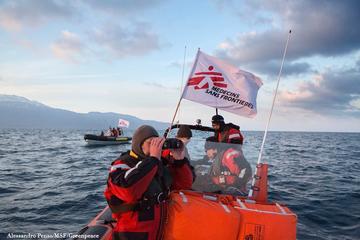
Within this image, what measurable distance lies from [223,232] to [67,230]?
4.74 meters

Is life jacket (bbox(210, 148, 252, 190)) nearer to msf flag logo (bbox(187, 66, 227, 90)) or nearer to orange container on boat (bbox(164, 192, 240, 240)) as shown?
orange container on boat (bbox(164, 192, 240, 240))

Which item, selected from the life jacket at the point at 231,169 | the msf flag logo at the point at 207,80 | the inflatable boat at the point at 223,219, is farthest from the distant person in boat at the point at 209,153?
the inflatable boat at the point at 223,219

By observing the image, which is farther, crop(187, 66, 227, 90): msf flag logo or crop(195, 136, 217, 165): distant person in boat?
crop(187, 66, 227, 90): msf flag logo

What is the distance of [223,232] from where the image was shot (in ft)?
10.4

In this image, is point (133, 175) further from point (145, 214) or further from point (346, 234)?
point (346, 234)

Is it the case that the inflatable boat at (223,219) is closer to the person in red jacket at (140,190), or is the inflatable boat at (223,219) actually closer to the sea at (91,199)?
the person in red jacket at (140,190)

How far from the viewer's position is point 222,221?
3.16m

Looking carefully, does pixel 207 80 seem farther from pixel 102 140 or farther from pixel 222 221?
pixel 102 140

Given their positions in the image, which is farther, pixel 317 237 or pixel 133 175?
pixel 317 237

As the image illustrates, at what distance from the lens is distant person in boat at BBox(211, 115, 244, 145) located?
5211 millimetres

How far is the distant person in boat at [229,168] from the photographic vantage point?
4.73m

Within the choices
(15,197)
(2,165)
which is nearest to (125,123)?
(2,165)

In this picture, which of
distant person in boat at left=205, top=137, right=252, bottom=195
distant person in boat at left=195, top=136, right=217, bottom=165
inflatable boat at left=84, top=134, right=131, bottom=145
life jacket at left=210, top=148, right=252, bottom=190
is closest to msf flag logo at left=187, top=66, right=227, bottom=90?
distant person in boat at left=195, top=136, right=217, bottom=165

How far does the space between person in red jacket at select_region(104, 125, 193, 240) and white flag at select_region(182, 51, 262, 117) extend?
315 cm
